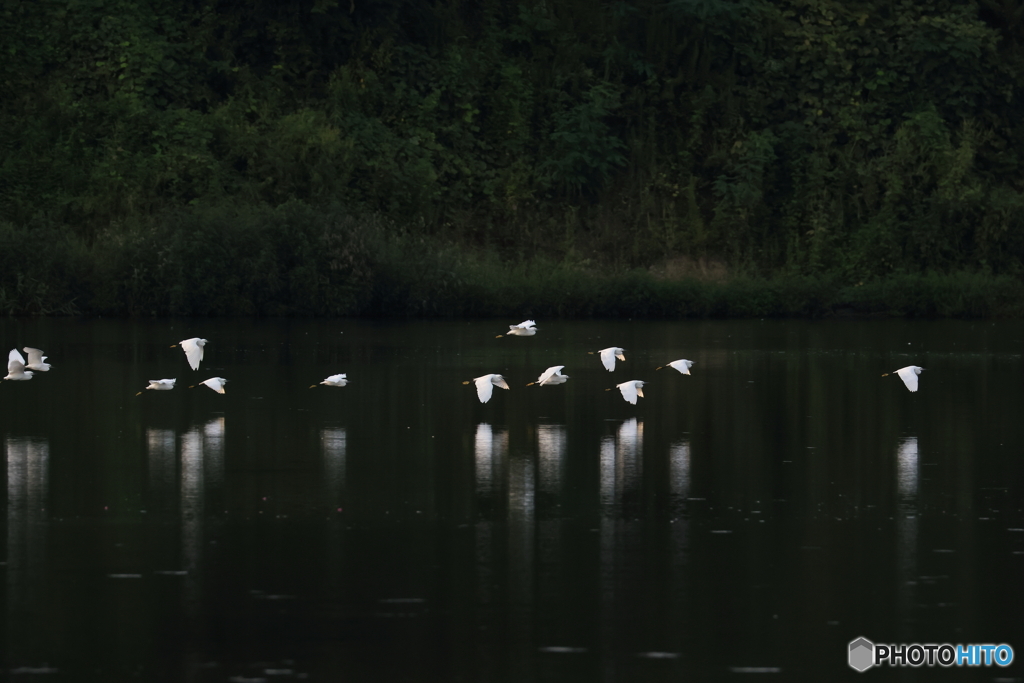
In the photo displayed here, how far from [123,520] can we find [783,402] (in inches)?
361

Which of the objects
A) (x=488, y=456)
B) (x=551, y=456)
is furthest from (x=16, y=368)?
(x=551, y=456)

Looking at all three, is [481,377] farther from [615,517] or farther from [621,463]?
[615,517]

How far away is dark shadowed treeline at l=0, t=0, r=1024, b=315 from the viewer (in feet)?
118

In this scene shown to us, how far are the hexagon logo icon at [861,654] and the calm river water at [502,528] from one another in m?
0.07

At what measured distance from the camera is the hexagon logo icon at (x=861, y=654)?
6867mm

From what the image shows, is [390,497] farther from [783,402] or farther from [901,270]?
[901,270]

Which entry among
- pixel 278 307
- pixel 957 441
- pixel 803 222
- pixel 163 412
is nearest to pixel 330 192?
pixel 278 307

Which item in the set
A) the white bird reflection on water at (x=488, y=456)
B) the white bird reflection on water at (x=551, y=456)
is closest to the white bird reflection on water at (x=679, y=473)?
the white bird reflection on water at (x=551, y=456)

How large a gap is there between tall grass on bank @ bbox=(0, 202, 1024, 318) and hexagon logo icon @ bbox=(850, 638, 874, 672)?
1058 inches

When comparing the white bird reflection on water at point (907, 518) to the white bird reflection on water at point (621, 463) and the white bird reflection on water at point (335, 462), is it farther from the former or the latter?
the white bird reflection on water at point (335, 462)

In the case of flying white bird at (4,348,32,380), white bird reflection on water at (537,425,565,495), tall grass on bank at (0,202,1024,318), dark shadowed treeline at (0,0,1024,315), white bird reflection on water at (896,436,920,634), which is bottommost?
white bird reflection on water at (896,436,920,634)

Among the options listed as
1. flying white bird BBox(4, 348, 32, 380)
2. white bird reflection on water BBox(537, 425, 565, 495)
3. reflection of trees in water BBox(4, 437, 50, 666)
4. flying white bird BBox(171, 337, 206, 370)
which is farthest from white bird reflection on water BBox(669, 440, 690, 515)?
flying white bird BBox(4, 348, 32, 380)

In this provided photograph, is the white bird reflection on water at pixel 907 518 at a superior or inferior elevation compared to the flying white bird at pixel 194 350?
inferior

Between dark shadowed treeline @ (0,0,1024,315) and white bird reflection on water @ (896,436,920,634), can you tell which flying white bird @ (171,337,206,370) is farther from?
dark shadowed treeline @ (0,0,1024,315)
